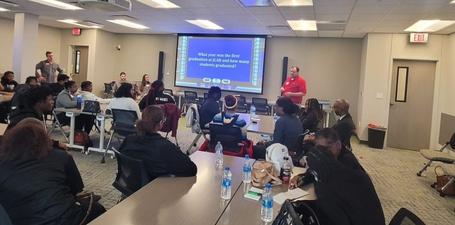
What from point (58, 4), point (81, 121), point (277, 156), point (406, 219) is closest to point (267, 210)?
point (406, 219)

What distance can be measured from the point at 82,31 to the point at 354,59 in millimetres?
8717

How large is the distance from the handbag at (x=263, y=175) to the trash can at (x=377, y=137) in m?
6.07

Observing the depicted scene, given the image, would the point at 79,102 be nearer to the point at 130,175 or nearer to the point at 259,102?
the point at 130,175

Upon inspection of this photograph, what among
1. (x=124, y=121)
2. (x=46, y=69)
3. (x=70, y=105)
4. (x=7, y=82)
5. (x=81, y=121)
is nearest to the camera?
(x=124, y=121)

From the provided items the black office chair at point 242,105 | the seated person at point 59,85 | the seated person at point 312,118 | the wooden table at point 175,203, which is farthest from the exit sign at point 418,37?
the seated person at point 59,85

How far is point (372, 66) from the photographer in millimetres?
8062

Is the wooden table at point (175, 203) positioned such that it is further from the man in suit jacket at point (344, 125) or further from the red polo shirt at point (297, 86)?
the red polo shirt at point (297, 86)

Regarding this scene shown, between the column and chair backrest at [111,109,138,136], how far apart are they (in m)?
5.03

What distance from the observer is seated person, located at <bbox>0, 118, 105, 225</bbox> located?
1702 millimetres

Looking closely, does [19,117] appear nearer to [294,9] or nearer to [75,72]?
[294,9]

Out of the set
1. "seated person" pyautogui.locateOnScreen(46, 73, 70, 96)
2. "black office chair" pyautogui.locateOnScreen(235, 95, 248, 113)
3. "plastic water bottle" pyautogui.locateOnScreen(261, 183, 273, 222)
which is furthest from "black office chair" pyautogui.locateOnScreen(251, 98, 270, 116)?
"plastic water bottle" pyautogui.locateOnScreen(261, 183, 273, 222)

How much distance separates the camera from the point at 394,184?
490 cm

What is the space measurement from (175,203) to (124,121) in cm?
330

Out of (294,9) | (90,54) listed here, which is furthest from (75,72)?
(294,9)
